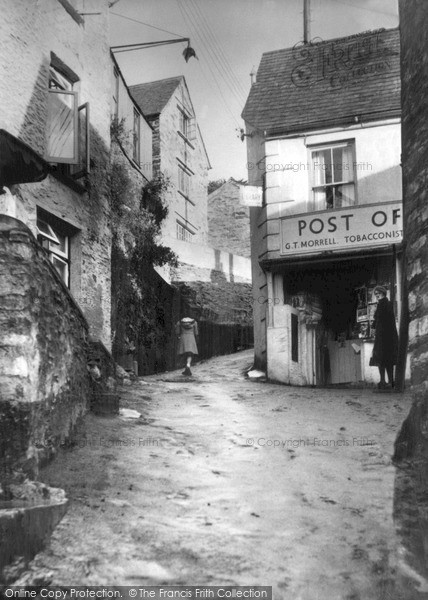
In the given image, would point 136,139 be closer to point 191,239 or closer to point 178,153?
point 178,153

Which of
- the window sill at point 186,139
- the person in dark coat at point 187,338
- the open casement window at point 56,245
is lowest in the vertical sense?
the person in dark coat at point 187,338

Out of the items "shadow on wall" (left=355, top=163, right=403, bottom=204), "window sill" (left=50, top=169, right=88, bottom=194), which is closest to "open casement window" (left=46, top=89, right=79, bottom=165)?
"window sill" (left=50, top=169, right=88, bottom=194)

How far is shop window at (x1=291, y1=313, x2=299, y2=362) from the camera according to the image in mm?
14562

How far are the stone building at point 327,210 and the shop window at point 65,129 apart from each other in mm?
4924

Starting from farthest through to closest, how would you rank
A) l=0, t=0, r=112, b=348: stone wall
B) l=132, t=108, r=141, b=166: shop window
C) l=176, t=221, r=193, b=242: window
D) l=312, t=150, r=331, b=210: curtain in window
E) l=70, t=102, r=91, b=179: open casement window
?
l=176, t=221, r=193, b=242: window < l=132, t=108, r=141, b=166: shop window < l=312, t=150, r=331, b=210: curtain in window < l=70, t=102, r=91, b=179: open casement window < l=0, t=0, r=112, b=348: stone wall

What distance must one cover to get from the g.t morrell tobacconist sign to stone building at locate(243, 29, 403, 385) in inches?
0.8

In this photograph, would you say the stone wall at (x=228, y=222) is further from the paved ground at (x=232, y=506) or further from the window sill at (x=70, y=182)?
the paved ground at (x=232, y=506)

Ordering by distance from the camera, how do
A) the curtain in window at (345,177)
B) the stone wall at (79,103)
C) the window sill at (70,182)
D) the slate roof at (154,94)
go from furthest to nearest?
the slate roof at (154,94) < the curtain in window at (345,177) < the window sill at (70,182) < the stone wall at (79,103)

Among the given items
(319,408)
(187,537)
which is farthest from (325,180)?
(187,537)

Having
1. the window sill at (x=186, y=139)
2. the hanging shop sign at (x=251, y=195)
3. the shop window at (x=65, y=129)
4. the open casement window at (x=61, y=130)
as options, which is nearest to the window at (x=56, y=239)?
the shop window at (x=65, y=129)

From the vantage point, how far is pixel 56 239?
10.9m

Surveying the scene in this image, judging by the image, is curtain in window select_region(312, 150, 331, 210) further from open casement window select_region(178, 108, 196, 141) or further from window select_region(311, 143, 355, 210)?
open casement window select_region(178, 108, 196, 141)

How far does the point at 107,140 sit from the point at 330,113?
5.11m

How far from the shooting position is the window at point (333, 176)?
14.5 meters
